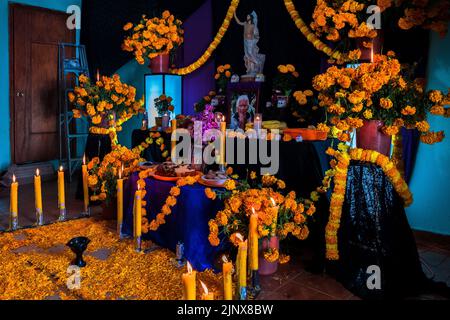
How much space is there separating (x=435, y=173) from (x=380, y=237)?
1258 mm

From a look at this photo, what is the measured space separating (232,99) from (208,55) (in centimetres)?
84

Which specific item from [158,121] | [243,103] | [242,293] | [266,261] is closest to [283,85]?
[243,103]

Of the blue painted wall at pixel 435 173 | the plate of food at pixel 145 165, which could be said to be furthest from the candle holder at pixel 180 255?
the blue painted wall at pixel 435 173

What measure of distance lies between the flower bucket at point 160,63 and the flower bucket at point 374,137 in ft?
8.78

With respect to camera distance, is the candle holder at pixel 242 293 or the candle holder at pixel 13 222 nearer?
the candle holder at pixel 242 293

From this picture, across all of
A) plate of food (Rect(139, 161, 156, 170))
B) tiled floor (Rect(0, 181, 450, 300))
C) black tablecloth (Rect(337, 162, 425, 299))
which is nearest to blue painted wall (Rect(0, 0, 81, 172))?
tiled floor (Rect(0, 181, 450, 300))

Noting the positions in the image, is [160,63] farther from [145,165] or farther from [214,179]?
[214,179]

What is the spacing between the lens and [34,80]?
5801 millimetres

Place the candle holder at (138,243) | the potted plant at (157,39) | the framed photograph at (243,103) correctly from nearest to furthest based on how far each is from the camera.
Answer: the candle holder at (138,243) < the framed photograph at (243,103) < the potted plant at (157,39)

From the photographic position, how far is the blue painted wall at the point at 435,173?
Result: 3.29 metres

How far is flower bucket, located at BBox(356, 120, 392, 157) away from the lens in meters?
2.48

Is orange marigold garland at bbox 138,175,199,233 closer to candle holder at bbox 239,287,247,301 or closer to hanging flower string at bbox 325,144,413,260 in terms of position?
candle holder at bbox 239,287,247,301

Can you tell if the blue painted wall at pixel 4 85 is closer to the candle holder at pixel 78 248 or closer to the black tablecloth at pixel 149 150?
the black tablecloth at pixel 149 150

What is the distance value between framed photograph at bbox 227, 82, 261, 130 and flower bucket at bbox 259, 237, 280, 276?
1.34 m
